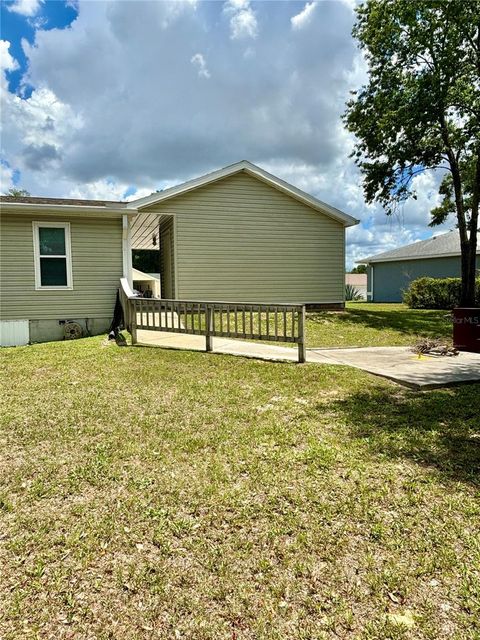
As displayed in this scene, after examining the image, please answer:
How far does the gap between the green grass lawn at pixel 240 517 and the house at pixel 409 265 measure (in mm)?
22306

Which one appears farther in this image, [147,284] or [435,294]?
[147,284]

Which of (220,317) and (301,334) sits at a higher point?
(220,317)

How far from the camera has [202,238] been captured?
13375 millimetres

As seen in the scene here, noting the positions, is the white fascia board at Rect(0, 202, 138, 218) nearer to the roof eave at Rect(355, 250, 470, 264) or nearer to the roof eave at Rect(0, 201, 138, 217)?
the roof eave at Rect(0, 201, 138, 217)

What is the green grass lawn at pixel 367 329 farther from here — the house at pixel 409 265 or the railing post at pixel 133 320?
the house at pixel 409 265

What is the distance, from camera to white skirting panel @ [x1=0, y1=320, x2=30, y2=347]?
1084 centimetres

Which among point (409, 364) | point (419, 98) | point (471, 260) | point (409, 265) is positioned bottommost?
point (409, 364)

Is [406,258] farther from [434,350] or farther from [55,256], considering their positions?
[55,256]

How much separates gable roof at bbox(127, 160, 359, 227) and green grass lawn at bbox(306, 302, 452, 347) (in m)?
3.56

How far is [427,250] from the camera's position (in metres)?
26.1

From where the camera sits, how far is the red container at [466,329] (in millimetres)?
7810

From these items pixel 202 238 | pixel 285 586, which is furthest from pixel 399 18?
pixel 285 586

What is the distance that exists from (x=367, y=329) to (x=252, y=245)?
4.92 metres

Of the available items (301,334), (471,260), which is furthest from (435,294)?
(301,334)
